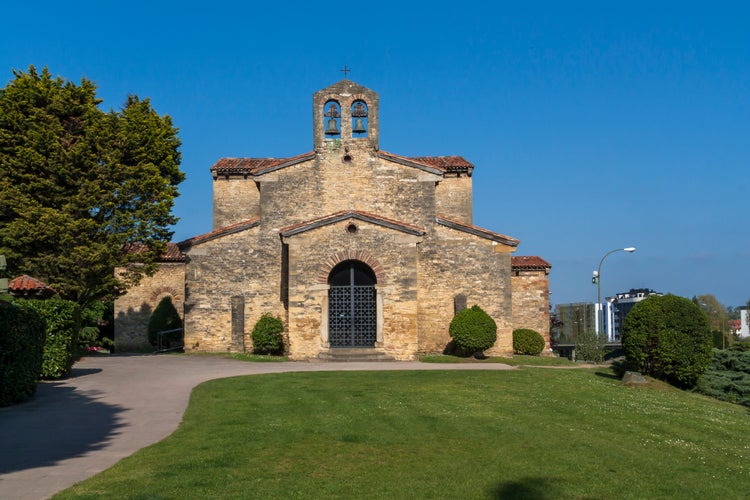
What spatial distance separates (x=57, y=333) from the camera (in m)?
18.8

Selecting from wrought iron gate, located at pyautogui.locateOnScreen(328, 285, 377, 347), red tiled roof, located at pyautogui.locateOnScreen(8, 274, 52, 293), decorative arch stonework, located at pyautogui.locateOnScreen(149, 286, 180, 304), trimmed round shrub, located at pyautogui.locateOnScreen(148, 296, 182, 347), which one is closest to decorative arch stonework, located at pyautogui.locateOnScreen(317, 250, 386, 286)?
wrought iron gate, located at pyautogui.locateOnScreen(328, 285, 377, 347)

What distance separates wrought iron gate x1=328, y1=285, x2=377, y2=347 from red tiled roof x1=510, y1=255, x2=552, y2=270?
986 centimetres

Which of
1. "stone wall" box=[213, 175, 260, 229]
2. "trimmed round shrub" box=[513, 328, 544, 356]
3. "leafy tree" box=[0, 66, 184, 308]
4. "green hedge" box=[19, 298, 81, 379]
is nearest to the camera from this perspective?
"green hedge" box=[19, 298, 81, 379]

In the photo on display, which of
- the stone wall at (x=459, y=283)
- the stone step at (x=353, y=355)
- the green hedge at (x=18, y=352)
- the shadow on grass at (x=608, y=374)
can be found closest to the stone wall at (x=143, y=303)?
the stone step at (x=353, y=355)

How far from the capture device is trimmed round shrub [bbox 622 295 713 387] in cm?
2070

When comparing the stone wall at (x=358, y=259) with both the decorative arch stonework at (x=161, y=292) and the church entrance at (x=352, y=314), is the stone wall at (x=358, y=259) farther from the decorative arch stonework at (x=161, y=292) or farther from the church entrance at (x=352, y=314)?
the decorative arch stonework at (x=161, y=292)

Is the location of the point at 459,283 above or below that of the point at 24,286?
above

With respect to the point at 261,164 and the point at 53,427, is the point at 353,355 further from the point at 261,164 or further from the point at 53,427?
the point at 53,427

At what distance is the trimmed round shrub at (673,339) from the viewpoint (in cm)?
2070

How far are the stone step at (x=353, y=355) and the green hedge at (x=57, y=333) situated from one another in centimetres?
1047

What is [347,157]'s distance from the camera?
3155 centimetres

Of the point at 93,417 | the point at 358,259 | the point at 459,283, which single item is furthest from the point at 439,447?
the point at 459,283

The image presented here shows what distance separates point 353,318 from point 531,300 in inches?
436

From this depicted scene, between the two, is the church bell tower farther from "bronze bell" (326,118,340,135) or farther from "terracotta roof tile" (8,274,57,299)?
"terracotta roof tile" (8,274,57,299)
